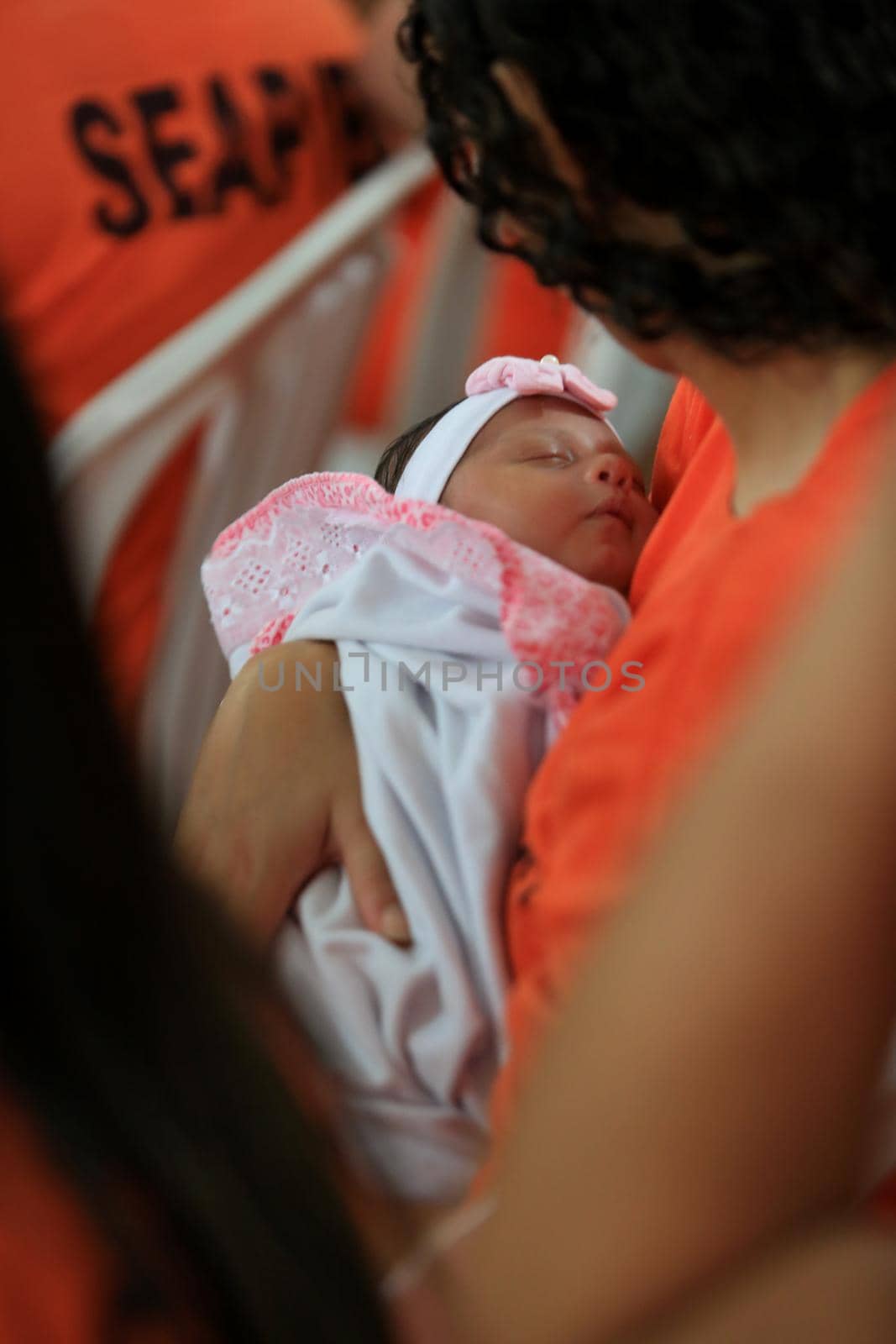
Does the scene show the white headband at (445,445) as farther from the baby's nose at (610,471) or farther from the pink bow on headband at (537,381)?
the baby's nose at (610,471)

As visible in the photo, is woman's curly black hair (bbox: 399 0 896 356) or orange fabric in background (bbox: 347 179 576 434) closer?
woman's curly black hair (bbox: 399 0 896 356)

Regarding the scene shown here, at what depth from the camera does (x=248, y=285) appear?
1.72 meters

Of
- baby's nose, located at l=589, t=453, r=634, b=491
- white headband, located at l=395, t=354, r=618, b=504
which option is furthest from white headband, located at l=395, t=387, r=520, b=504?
baby's nose, located at l=589, t=453, r=634, b=491

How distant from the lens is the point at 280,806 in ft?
3.10

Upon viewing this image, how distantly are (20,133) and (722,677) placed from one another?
4.74 feet

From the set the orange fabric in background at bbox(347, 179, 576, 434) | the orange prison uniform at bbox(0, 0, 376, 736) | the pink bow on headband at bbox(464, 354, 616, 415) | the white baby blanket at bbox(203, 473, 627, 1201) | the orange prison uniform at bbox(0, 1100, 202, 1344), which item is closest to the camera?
the orange prison uniform at bbox(0, 1100, 202, 1344)

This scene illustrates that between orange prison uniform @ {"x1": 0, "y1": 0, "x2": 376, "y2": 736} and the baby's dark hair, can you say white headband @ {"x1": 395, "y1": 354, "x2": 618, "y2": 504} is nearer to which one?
the baby's dark hair

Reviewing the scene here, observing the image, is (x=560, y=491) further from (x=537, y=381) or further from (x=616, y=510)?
(x=537, y=381)

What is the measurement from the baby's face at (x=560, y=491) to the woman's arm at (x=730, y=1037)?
51 cm

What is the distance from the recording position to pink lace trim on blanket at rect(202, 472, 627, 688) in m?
0.96

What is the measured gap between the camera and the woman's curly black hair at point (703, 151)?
0.69 m

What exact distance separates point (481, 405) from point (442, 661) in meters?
0.32

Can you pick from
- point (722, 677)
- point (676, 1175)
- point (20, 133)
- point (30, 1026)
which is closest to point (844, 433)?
point (722, 677)

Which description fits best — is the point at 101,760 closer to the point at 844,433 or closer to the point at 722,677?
the point at 722,677
